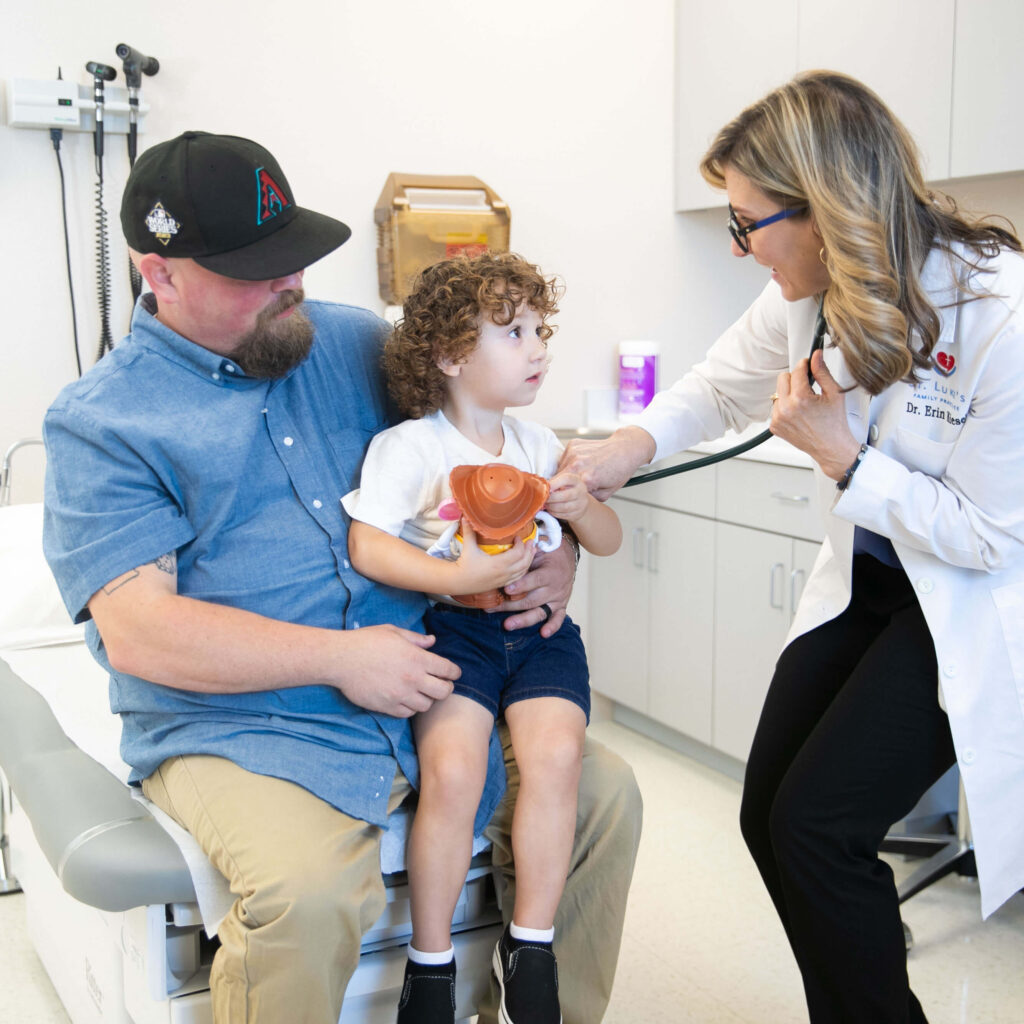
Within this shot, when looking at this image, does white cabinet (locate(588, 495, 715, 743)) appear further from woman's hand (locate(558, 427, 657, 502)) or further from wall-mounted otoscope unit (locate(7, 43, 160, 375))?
wall-mounted otoscope unit (locate(7, 43, 160, 375))

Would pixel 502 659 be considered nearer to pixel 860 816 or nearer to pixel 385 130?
pixel 860 816

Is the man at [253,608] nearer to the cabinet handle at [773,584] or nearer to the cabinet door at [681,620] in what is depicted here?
the cabinet handle at [773,584]

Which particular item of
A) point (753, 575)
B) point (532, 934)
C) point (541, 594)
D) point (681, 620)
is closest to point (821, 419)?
point (541, 594)

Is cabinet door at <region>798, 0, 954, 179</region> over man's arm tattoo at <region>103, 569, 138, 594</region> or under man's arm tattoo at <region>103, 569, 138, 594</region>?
over

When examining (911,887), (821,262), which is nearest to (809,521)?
(911,887)

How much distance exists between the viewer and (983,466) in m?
1.38

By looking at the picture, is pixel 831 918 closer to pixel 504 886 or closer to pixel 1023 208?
pixel 504 886

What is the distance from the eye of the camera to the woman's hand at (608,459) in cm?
172

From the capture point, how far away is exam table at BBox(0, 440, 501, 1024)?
1.34 meters

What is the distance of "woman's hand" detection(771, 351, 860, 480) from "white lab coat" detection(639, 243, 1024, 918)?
0.10 feet

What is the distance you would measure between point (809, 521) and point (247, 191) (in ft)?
5.37

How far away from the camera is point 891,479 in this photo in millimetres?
1398

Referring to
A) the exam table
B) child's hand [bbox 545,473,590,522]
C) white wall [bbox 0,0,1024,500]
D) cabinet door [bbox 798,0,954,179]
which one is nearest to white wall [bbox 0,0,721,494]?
white wall [bbox 0,0,1024,500]

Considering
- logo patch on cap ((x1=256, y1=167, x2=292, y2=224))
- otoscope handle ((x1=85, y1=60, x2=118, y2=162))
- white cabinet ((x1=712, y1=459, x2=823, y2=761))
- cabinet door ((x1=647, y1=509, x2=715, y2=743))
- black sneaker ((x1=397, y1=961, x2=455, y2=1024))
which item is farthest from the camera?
cabinet door ((x1=647, y1=509, x2=715, y2=743))
